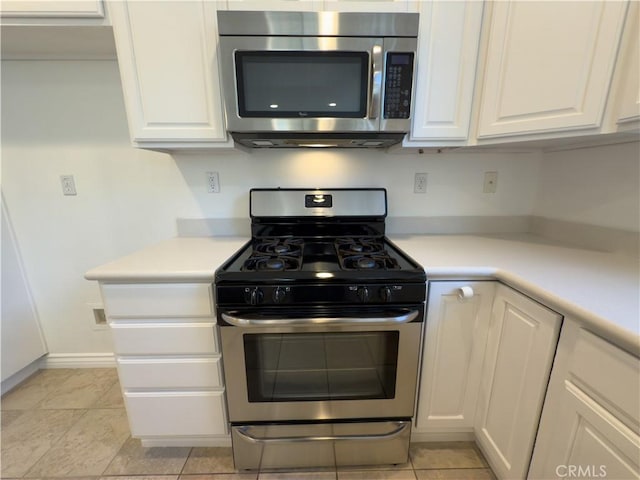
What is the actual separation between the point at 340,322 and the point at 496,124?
3.40 feet

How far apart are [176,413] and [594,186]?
2.12m

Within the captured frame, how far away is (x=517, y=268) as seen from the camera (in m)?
1.04

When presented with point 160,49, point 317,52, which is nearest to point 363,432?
point 317,52

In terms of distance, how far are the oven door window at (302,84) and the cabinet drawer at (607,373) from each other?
1016 mm

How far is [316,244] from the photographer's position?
1.45m

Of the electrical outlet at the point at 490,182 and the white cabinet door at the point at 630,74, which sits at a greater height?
the white cabinet door at the point at 630,74

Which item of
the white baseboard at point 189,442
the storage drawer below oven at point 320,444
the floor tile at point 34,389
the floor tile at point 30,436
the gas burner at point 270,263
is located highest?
the gas burner at point 270,263

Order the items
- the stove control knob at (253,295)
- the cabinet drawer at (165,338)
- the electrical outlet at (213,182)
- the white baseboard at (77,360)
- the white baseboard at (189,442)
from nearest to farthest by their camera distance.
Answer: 1. the stove control knob at (253,295)
2. the cabinet drawer at (165,338)
3. the white baseboard at (189,442)
4. the electrical outlet at (213,182)
5. the white baseboard at (77,360)

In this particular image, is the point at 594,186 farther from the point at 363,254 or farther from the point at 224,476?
the point at 224,476

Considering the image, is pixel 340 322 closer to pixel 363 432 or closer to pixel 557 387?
pixel 363 432

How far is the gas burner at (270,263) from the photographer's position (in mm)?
1084

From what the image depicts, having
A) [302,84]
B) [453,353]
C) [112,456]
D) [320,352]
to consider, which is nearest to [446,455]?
[453,353]

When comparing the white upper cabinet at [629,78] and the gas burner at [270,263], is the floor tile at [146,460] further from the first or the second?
the white upper cabinet at [629,78]

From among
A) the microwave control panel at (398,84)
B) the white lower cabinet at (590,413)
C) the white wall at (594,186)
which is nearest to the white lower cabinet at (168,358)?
the microwave control panel at (398,84)
